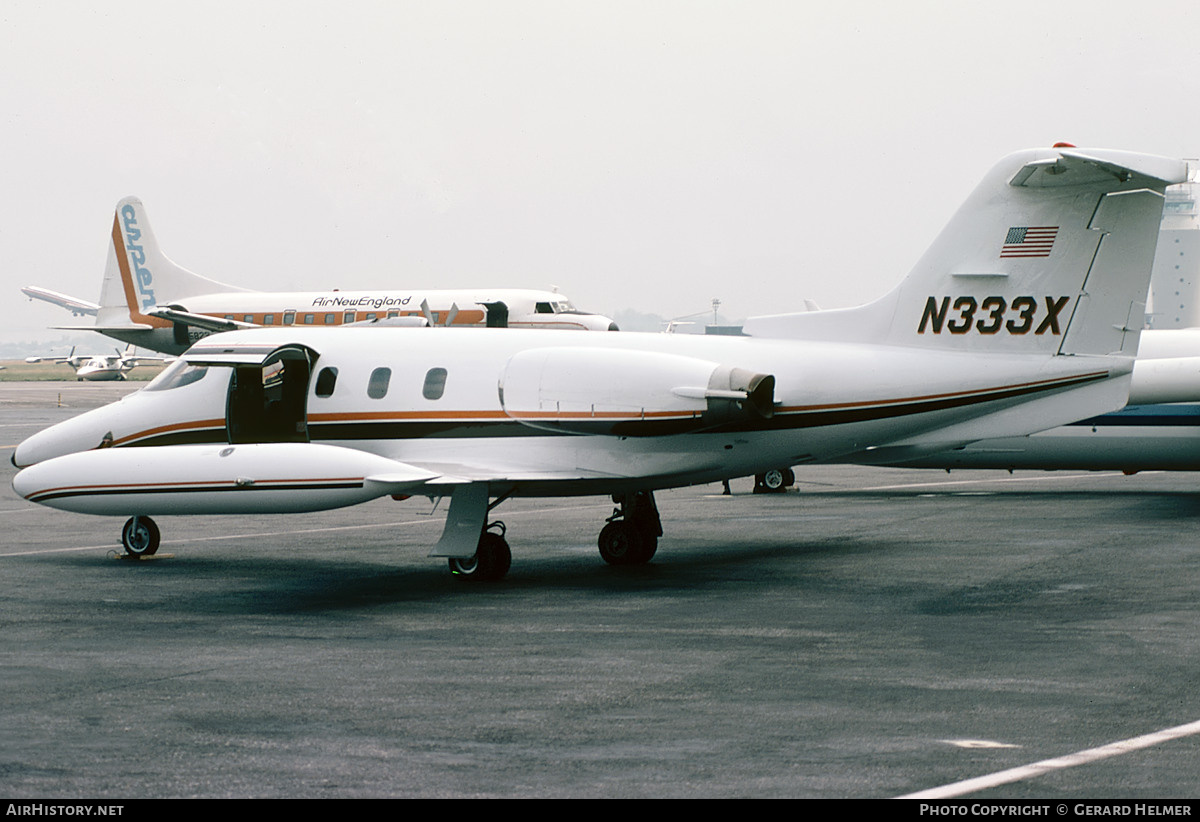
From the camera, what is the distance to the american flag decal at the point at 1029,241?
17.1 metres

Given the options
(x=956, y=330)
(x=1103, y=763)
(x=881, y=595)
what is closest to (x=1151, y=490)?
(x=956, y=330)

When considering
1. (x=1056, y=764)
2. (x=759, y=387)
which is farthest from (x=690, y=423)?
(x=1056, y=764)

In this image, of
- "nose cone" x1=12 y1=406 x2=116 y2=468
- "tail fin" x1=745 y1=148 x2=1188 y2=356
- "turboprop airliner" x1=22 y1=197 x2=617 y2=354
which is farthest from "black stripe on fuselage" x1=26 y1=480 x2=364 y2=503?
"turboprop airliner" x1=22 y1=197 x2=617 y2=354

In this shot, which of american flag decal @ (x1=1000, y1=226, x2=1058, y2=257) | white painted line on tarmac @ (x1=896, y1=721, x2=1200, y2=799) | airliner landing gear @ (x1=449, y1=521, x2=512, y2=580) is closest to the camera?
white painted line on tarmac @ (x1=896, y1=721, x2=1200, y2=799)

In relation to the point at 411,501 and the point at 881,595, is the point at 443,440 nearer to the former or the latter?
the point at 881,595

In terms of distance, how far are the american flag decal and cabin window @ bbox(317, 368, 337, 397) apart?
8072 mm

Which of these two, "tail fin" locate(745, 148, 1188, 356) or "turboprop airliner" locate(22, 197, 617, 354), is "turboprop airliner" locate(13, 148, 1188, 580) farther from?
"turboprop airliner" locate(22, 197, 617, 354)

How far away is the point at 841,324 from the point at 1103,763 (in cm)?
1000

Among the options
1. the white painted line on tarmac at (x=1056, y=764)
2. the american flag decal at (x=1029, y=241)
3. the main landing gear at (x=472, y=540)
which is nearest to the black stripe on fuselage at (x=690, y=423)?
the main landing gear at (x=472, y=540)

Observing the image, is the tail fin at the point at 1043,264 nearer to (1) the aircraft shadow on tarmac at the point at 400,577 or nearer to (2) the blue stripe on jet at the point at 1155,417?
(1) the aircraft shadow on tarmac at the point at 400,577

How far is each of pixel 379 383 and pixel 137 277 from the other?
46.8 meters

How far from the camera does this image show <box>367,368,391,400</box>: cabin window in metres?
18.0

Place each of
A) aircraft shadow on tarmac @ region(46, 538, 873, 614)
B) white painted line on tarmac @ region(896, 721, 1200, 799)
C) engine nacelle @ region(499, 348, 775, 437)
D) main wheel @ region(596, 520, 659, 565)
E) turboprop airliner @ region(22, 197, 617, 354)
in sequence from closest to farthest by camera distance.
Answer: white painted line on tarmac @ region(896, 721, 1200, 799)
aircraft shadow on tarmac @ region(46, 538, 873, 614)
engine nacelle @ region(499, 348, 775, 437)
main wheel @ region(596, 520, 659, 565)
turboprop airliner @ region(22, 197, 617, 354)

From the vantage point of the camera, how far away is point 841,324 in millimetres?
17984
